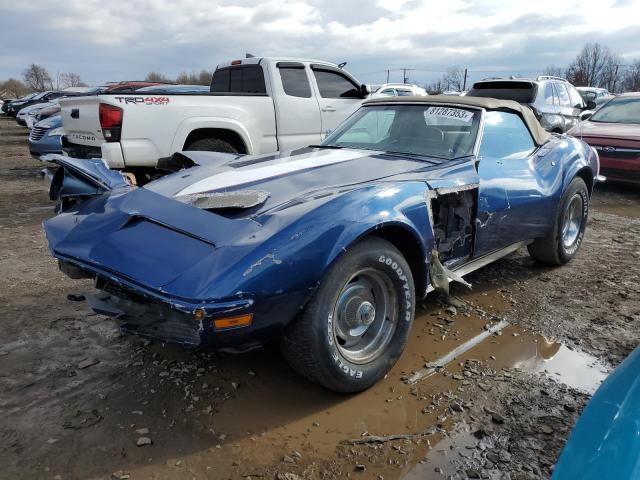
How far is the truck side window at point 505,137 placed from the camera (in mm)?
3930

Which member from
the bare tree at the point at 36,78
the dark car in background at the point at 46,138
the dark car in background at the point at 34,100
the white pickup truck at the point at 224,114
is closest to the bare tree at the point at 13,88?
the bare tree at the point at 36,78

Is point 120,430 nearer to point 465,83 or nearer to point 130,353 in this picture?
point 130,353

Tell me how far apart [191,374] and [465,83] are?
4289 cm

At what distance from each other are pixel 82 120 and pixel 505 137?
16.5 ft

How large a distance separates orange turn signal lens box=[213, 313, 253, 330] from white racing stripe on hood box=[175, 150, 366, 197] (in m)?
1.09

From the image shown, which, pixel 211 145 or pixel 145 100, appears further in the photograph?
pixel 211 145

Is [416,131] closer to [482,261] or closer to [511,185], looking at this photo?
[511,185]

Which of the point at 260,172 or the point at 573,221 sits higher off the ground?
the point at 260,172

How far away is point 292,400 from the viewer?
2699 millimetres

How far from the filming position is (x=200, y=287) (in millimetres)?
2129

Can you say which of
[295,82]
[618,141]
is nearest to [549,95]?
[618,141]

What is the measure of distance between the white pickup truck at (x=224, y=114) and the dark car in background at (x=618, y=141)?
407 cm

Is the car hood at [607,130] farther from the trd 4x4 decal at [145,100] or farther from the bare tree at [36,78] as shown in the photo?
the bare tree at [36,78]

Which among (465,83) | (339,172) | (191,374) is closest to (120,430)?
(191,374)
